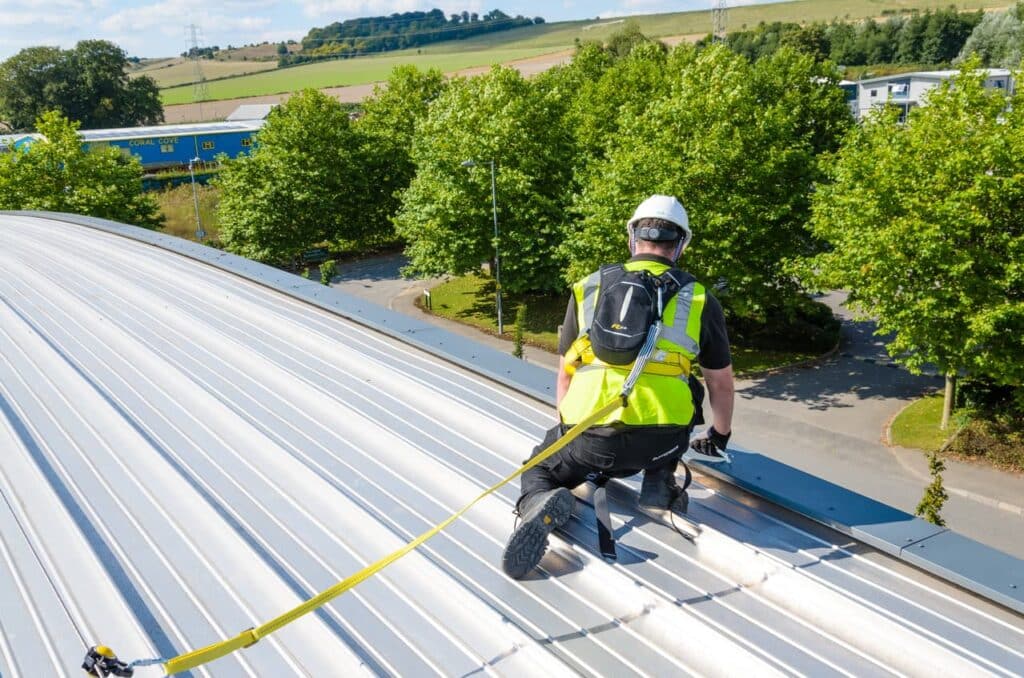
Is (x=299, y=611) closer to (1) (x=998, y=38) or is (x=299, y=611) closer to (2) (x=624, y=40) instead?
(2) (x=624, y=40)

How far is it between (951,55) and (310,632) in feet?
360

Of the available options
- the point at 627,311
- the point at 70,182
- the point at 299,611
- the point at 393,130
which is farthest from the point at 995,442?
the point at 70,182

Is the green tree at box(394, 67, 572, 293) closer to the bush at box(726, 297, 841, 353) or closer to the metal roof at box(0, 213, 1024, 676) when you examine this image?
the bush at box(726, 297, 841, 353)

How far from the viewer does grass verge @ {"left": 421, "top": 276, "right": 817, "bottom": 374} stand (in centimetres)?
2450

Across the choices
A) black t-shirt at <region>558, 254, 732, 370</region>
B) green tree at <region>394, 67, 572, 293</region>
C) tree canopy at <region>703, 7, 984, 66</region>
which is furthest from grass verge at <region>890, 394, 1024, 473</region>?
tree canopy at <region>703, 7, 984, 66</region>

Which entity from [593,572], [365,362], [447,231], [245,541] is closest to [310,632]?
[245,541]

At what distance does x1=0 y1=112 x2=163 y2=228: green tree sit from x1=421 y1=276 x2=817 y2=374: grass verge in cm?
1495

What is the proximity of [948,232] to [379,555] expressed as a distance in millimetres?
15220

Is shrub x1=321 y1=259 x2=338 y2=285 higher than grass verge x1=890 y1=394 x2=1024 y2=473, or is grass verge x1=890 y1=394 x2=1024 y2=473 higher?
shrub x1=321 y1=259 x2=338 y2=285

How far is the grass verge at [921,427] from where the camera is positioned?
18375 mm

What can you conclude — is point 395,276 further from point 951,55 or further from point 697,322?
point 951,55

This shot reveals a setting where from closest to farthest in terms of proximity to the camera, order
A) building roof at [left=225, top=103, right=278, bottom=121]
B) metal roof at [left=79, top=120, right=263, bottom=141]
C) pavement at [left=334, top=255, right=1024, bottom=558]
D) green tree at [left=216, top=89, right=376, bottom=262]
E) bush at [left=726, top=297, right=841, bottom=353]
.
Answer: pavement at [left=334, top=255, right=1024, bottom=558] < bush at [left=726, top=297, right=841, bottom=353] < green tree at [left=216, top=89, right=376, bottom=262] < metal roof at [left=79, top=120, right=263, bottom=141] < building roof at [left=225, top=103, right=278, bottom=121]

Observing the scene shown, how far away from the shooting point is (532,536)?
4.15 meters

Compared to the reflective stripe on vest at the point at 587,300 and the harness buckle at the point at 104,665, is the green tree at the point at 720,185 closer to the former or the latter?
the reflective stripe on vest at the point at 587,300
